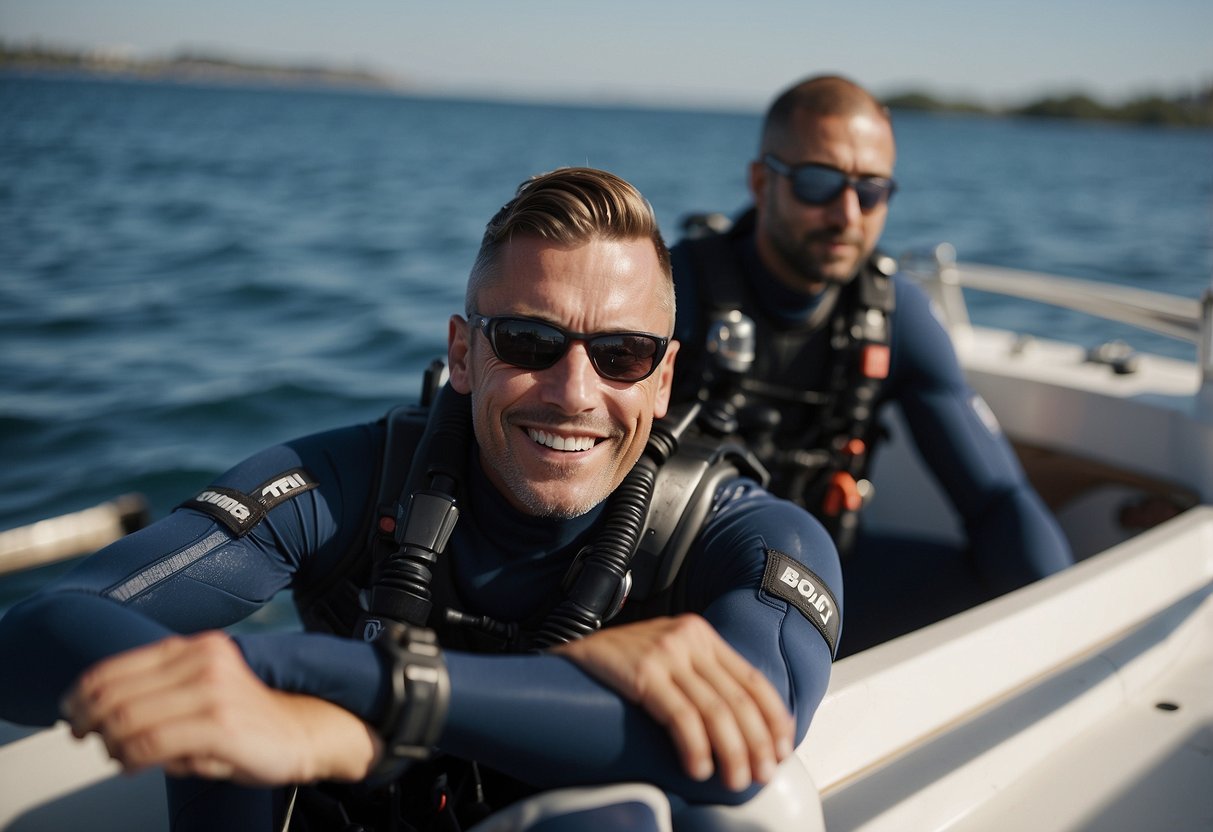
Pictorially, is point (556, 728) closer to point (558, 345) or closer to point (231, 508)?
point (558, 345)

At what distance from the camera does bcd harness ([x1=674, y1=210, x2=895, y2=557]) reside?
2762 millimetres

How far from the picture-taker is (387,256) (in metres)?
12.7

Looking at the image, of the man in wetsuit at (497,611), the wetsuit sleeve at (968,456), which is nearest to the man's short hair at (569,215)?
the man in wetsuit at (497,611)

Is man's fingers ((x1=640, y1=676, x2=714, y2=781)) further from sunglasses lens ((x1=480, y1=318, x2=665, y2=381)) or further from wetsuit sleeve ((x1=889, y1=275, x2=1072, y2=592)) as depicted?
wetsuit sleeve ((x1=889, y1=275, x2=1072, y2=592))

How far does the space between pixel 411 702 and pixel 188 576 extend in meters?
0.62

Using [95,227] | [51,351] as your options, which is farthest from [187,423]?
[95,227]

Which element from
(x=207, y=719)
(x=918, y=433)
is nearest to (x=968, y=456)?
(x=918, y=433)

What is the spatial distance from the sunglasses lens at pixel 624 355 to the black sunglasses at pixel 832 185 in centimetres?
135

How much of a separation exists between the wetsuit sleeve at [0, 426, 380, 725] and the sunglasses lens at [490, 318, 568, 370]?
1.32 feet

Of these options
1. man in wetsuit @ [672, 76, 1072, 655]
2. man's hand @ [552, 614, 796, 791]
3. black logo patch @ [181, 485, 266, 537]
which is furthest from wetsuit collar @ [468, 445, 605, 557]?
man in wetsuit @ [672, 76, 1072, 655]

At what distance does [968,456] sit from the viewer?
284cm

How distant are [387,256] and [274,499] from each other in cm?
1145

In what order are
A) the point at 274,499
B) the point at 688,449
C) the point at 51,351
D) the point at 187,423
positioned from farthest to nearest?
the point at 51,351, the point at 187,423, the point at 688,449, the point at 274,499

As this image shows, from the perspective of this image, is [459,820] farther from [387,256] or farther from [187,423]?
[387,256]
